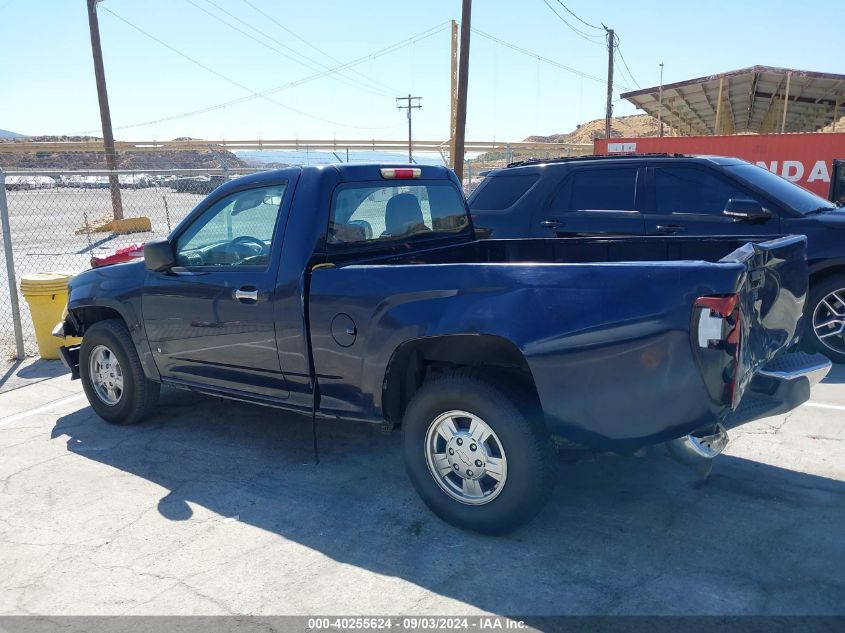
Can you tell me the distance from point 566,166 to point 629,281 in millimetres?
4855

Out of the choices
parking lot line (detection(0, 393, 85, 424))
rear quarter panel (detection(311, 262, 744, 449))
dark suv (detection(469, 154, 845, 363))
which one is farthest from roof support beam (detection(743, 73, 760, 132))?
rear quarter panel (detection(311, 262, 744, 449))

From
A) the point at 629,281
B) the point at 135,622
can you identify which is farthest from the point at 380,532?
the point at 629,281

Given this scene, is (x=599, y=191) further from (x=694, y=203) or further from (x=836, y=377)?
(x=836, y=377)

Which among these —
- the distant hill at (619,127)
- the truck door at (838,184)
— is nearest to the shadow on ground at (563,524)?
the truck door at (838,184)

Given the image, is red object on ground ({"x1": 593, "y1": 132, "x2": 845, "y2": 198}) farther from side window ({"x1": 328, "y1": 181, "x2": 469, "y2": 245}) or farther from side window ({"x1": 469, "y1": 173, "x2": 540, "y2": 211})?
side window ({"x1": 328, "y1": 181, "x2": 469, "y2": 245})

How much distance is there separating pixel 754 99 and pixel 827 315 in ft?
73.2

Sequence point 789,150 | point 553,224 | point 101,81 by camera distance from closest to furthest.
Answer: point 553,224 → point 789,150 → point 101,81

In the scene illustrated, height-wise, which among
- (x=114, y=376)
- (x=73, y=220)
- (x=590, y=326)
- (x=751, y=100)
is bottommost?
(x=73, y=220)

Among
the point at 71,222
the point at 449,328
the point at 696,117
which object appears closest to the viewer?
the point at 449,328

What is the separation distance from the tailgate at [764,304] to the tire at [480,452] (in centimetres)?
91

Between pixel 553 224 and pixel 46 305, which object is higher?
pixel 553 224

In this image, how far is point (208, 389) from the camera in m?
4.96

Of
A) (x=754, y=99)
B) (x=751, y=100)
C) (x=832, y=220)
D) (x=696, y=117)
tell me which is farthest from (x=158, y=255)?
(x=696, y=117)

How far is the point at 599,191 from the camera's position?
24.7ft
